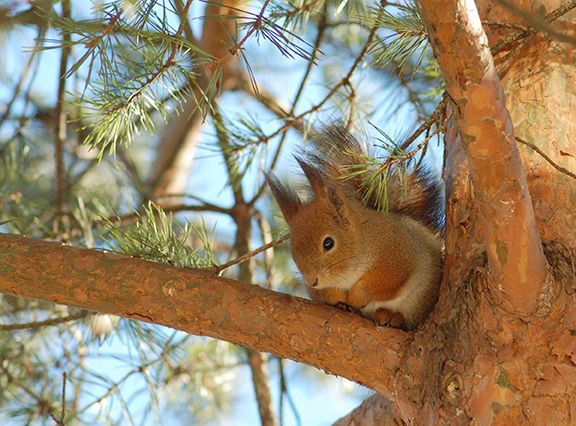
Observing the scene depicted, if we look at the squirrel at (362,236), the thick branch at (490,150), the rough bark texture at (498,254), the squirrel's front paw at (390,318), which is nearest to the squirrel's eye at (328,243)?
the squirrel at (362,236)

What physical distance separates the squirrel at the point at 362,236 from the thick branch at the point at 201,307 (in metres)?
0.18

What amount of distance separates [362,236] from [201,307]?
1.64 ft

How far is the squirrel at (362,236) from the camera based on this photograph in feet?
5.48

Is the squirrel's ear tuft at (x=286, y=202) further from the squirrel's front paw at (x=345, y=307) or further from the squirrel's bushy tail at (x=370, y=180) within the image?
the squirrel's front paw at (x=345, y=307)

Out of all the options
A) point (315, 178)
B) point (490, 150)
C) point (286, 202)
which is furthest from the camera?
point (286, 202)

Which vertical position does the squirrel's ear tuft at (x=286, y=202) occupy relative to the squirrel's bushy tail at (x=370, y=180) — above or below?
above

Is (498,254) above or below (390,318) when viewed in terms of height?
below

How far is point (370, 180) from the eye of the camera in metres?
1.58

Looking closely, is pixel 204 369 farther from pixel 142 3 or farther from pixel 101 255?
pixel 142 3

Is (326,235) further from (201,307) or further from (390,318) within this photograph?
(201,307)

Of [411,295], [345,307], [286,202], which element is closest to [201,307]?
[345,307]

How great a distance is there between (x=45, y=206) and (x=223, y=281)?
3.72 ft

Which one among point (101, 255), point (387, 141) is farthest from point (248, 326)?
point (387, 141)

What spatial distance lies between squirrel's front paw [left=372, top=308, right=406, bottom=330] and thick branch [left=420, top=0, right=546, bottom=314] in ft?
1.17
